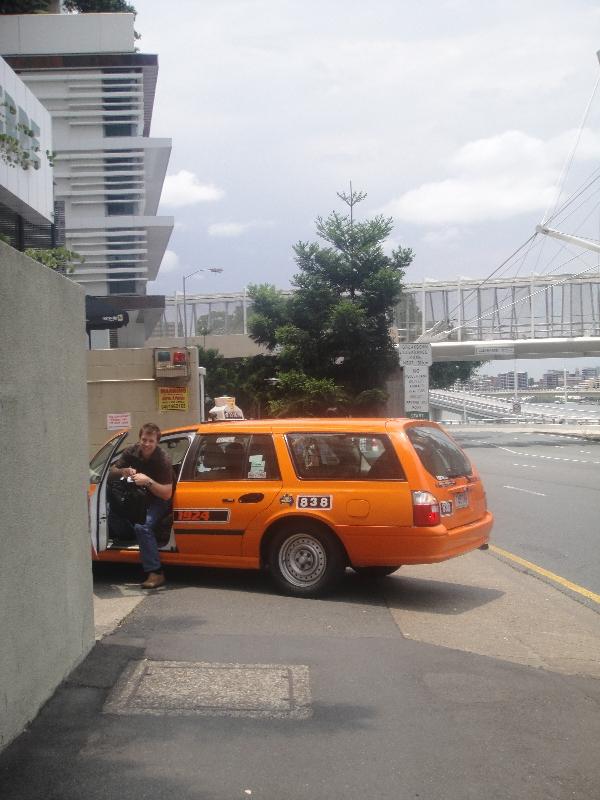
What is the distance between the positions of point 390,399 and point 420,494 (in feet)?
84.0

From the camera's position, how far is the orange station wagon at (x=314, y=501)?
7.74 meters

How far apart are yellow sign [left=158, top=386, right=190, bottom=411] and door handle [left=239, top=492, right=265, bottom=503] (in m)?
7.81

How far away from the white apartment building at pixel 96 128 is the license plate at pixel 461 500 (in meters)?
18.2

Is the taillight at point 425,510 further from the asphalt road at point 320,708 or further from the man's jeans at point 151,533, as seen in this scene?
the man's jeans at point 151,533

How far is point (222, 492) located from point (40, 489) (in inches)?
138

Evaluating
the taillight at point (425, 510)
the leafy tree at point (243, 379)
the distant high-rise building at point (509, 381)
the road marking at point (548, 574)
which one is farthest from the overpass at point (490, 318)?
the distant high-rise building at point (509, 381)

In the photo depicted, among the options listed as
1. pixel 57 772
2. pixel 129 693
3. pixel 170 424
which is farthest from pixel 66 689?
pixel 170 424

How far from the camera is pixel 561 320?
48.3 m

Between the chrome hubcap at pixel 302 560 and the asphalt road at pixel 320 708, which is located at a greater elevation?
the chrome hubcap at pixel 302 560

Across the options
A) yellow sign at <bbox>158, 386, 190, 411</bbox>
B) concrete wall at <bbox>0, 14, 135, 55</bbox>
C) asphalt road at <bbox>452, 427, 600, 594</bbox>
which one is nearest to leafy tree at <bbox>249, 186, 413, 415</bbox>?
asphalt road at <bbox>452, 427, 600, 594</bbox>

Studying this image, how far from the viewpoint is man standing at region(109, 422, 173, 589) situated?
325 inches

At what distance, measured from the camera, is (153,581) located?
8.21 metres

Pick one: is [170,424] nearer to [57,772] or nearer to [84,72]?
[57,772]

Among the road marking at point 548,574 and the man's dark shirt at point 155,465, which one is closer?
the man's dark shirt at point 155,465
